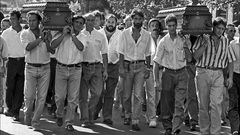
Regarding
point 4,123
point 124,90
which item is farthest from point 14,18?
point 124,90

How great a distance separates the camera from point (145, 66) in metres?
9.48

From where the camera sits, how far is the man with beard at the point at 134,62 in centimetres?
928

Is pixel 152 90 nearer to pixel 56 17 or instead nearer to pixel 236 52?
pixel 236 52

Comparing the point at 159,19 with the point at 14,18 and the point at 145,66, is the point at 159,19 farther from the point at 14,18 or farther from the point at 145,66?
the point at 14,18

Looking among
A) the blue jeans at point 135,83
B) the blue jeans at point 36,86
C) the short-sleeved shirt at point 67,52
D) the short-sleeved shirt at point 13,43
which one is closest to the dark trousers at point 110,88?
Result: the blue jeans at point 135,83

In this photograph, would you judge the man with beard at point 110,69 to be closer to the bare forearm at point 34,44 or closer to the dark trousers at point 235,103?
the bare forearm at point 34,44

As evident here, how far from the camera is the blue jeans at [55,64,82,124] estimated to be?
9000 mm

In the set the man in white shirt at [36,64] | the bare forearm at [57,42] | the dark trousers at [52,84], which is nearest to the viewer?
the bare forearm at [57,42]

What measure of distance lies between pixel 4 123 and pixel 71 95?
155 centimetres

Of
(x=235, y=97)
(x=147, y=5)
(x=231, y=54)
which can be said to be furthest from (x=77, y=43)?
(x=147, y=5)

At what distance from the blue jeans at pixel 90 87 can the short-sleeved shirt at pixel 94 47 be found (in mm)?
141

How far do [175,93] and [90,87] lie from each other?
1849 millimetres

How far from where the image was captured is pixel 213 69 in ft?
27.4

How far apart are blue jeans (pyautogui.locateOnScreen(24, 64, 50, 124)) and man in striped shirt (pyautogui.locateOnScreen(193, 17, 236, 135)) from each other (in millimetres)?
2819
